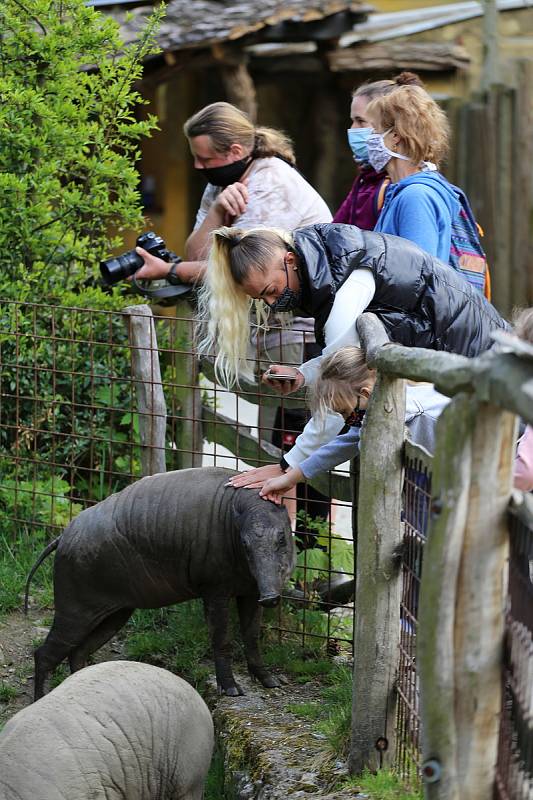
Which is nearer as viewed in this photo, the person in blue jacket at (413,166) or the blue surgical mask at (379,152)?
the person in blue jacket at (413,166)

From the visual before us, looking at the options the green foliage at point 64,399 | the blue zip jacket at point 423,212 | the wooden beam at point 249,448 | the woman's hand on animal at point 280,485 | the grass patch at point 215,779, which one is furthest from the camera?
the green foliage at point 64,399

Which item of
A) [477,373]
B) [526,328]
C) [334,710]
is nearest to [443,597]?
[477,373]

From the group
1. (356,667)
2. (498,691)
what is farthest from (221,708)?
(498,691)

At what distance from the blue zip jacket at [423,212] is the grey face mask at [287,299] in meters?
0.64

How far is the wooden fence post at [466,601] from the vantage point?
2.38 metres

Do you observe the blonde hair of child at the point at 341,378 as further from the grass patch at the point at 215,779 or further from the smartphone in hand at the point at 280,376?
the grass patch at the point at 215,779

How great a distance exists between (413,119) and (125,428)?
263cm

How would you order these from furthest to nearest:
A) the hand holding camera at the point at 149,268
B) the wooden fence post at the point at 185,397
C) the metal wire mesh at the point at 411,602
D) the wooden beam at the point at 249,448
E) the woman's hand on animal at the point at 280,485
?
the wooden fence post at the point at 185,397
the hand holding camera at the point at 149,268
the wooden beam at the point at 249,448
the woman's hand on animal at the point at 280,485
the metal wire mesh at the point at 411,602

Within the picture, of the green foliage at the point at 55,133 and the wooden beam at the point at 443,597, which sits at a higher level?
the green foliage at the point at 55,133

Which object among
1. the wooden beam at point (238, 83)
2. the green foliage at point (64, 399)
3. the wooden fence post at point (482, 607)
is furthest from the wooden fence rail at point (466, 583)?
the wooden beam at point (238, 83)

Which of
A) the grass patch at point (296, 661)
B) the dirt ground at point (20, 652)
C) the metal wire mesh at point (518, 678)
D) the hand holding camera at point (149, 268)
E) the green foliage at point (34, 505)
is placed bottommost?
the dirt ground at point (20, 652)

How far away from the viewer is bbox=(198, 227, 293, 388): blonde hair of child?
4.04 metres

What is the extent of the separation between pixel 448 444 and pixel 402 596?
3.81 ft

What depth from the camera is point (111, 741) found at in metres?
3.95
